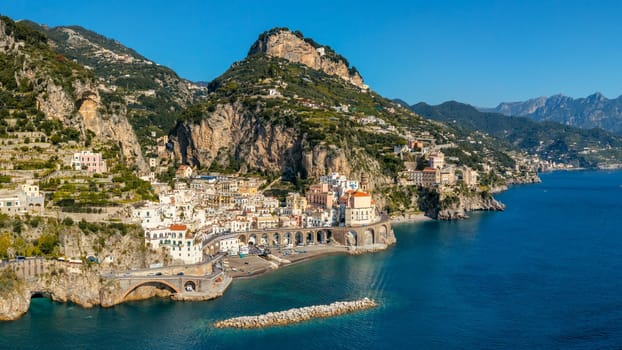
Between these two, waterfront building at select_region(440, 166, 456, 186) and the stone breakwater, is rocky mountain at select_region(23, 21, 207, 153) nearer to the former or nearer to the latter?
waterfront building at select_region(440, 166, 456, 186)

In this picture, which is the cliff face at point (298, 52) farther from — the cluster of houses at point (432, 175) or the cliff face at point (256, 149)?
the cluster of houses at point (432, 175)

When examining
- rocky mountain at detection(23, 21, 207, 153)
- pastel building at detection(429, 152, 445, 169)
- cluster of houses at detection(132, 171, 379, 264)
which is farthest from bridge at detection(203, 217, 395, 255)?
rocky mountain at detection(23, 21, 207, 153)

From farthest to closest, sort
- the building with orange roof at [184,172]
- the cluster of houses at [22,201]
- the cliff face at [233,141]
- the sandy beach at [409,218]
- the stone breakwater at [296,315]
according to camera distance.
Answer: the cliff face at [233,141]
the building with orange roof at [184,172]
the sandy beach at [409,218]
the cluster of houses at [22,201]
the stone breakwater at [296,315]

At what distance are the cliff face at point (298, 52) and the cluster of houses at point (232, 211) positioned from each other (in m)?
50.0

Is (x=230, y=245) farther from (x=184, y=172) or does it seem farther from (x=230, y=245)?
(x=184, y=172)

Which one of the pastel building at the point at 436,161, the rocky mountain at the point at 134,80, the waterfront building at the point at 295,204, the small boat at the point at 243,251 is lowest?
the small boat at the point at 243,251

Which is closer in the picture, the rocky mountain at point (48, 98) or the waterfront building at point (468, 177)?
the rocky mountain at point (48, 98)

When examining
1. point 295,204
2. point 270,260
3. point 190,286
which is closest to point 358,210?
point 295,204

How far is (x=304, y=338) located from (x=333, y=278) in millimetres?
12267

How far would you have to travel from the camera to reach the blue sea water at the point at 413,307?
101 ft

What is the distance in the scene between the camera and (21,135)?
45.9 metres

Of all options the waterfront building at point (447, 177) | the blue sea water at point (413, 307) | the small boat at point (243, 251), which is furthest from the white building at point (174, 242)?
the waterfront building at point (447, 177)

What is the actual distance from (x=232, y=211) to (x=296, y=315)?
2427 cm

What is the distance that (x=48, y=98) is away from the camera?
50.5m
